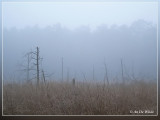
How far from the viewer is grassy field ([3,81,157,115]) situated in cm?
753

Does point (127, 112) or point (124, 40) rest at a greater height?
point (124, 40)

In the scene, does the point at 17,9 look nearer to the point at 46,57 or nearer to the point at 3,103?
the point at 46,57

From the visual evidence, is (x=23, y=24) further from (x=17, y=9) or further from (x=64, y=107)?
(x=64, y=107)

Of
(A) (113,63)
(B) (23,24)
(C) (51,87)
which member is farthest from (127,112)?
(B) (23,24)

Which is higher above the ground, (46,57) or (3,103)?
(46,57)

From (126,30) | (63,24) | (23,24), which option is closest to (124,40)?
(126,30)

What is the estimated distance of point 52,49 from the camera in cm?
755

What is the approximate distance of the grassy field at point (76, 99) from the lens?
296 inches

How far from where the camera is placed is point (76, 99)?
7590 mm

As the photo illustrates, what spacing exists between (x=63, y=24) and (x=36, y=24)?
1.46 feet

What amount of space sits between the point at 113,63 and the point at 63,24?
3.44 ft

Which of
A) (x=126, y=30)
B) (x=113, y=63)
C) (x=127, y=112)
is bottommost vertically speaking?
(x=127, y=112)

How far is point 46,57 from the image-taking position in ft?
24.8

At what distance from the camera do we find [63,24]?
7547 mm
